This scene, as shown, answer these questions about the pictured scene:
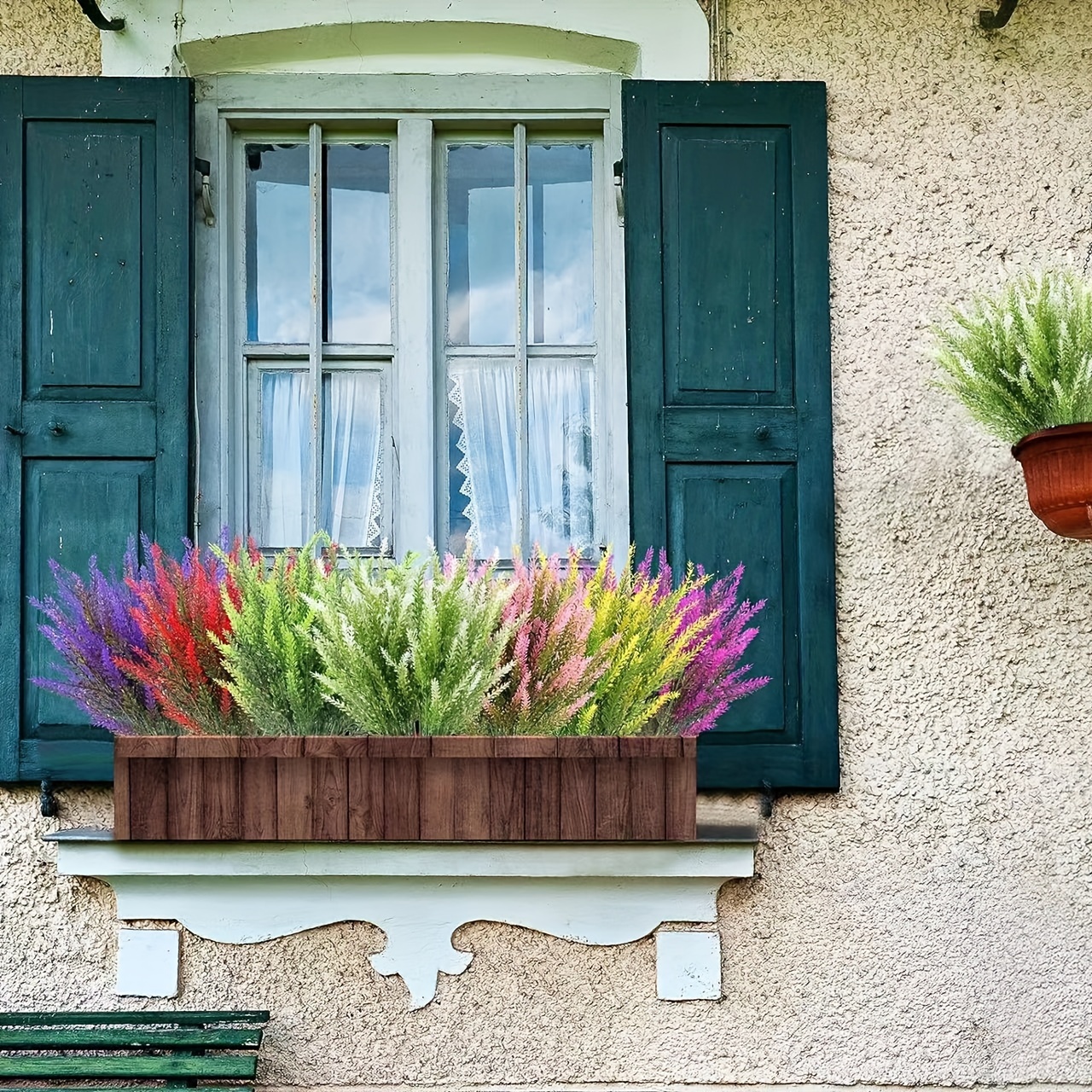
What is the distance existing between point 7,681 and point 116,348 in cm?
87

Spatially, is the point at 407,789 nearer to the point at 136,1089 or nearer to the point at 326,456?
the point at 136,1089

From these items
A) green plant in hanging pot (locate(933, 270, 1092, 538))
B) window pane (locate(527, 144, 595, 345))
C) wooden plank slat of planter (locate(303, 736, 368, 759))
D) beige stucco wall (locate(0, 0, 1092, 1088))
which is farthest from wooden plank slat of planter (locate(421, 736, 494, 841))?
green plant in hanging pot (locate(933, 270, 1092, 538))

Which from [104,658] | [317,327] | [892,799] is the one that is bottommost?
[892,799]

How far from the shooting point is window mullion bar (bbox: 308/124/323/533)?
377 cm

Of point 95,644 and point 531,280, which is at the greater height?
point 531,280

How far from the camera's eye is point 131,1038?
3.15 metres

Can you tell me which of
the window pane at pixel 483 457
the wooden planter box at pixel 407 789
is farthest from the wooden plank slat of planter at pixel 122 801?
the window pane at pixel 483 457

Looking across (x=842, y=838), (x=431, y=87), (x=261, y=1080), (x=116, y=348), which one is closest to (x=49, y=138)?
(x=116, y=348)

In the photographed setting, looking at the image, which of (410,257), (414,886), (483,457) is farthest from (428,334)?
(414,886)

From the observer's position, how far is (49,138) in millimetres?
3627

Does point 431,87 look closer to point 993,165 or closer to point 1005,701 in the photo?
point 993,165

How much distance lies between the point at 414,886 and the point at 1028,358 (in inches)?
72.3

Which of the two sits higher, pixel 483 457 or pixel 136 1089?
pixel 483 457

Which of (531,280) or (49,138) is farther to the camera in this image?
(531,280)
